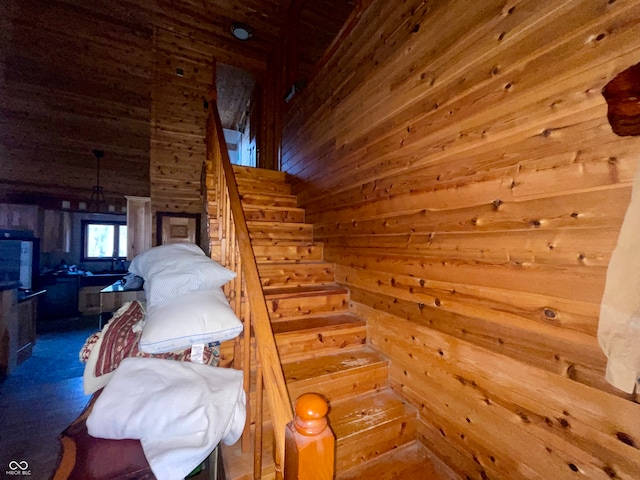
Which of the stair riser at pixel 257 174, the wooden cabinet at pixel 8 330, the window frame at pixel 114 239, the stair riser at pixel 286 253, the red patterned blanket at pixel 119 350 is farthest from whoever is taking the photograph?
the window frame at pixel 114 239

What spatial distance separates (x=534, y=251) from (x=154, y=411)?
1650 millimetres

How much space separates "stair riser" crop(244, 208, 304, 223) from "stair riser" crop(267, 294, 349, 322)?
102 cm

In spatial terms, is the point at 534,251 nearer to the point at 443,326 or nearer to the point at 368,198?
the point at 443,326

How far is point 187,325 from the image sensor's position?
3.98ft

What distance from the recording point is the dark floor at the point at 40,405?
1.84 meters

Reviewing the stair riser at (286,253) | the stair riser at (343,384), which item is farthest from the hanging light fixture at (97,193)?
the stair riser at (343,384)

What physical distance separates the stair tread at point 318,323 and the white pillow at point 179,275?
489 mm

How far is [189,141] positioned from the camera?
3.88m

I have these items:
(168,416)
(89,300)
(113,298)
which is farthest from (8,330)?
(168,416)

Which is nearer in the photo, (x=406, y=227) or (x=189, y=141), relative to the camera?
(x=406, y=227)

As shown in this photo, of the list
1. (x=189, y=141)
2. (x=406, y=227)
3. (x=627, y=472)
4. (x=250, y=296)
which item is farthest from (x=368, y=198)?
(x=189, y=141)

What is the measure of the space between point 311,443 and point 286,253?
5.82 feet

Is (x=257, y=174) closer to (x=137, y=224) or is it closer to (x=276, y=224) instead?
(x=276, y=224)

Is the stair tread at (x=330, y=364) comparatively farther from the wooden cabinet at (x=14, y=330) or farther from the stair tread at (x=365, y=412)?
the wooden cabinet at (x=14, y=330)
